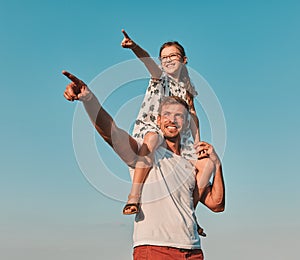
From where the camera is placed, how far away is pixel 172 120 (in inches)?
149

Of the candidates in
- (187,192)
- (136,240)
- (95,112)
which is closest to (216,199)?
(187,192)

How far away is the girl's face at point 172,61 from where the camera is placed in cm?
577

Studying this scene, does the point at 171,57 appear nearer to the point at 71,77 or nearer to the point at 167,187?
the point at 167,187

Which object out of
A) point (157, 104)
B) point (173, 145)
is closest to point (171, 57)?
point (157, 104)

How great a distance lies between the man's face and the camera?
377cm

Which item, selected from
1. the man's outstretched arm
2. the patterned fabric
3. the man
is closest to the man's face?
the man

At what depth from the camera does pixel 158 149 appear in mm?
3762

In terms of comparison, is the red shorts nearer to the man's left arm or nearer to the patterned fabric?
the man's left arm

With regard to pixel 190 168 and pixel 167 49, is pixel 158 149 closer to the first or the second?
pixel 190 168

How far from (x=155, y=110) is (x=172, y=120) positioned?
46.9 inches

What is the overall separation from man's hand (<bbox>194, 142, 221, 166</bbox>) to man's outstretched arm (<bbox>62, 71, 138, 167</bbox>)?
0.53 metres

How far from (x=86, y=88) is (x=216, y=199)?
59.7 inches

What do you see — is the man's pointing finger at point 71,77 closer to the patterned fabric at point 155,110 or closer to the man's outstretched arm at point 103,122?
the man's outstretched arm at point 103,122

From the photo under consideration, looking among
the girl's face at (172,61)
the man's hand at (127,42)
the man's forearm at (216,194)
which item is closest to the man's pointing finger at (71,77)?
the man's forearm at (216,194)
